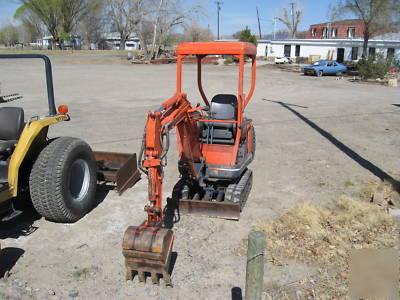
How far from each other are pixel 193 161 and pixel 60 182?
164 cm

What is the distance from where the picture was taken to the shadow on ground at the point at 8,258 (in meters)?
4.13

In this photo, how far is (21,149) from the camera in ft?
14.7

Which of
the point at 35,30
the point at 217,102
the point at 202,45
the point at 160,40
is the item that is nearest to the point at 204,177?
the point at 217,102

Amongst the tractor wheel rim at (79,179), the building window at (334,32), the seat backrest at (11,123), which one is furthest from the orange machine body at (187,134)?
the building window at (334,32)

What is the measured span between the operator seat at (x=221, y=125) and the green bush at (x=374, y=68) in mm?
21328

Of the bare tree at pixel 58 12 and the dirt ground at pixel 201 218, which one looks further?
the bare tree at pixel 58 12

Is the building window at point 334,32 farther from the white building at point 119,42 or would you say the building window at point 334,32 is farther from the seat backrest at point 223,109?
the seat backrest at point 223,109

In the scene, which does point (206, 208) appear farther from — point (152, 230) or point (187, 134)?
point (152, 230)

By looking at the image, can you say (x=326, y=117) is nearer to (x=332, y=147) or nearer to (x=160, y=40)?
(x=332, y=147)

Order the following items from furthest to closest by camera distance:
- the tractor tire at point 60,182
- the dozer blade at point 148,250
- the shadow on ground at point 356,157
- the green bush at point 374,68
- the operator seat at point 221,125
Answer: the green bush at point 374,68, the shadow on ground at point 356,157, the operator seat at point 221,125, the tractor tire at point 60,182, the dozer blade at point 148,250

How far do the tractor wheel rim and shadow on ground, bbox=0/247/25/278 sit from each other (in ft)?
3.03

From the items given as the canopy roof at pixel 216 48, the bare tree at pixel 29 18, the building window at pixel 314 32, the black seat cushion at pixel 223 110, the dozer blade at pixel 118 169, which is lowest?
the dozer blade at pixel 118 169

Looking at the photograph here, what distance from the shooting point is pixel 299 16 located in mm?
69938

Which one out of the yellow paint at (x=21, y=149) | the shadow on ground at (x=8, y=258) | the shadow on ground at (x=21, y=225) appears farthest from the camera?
the shadow on ground at (x=21, y=225)
